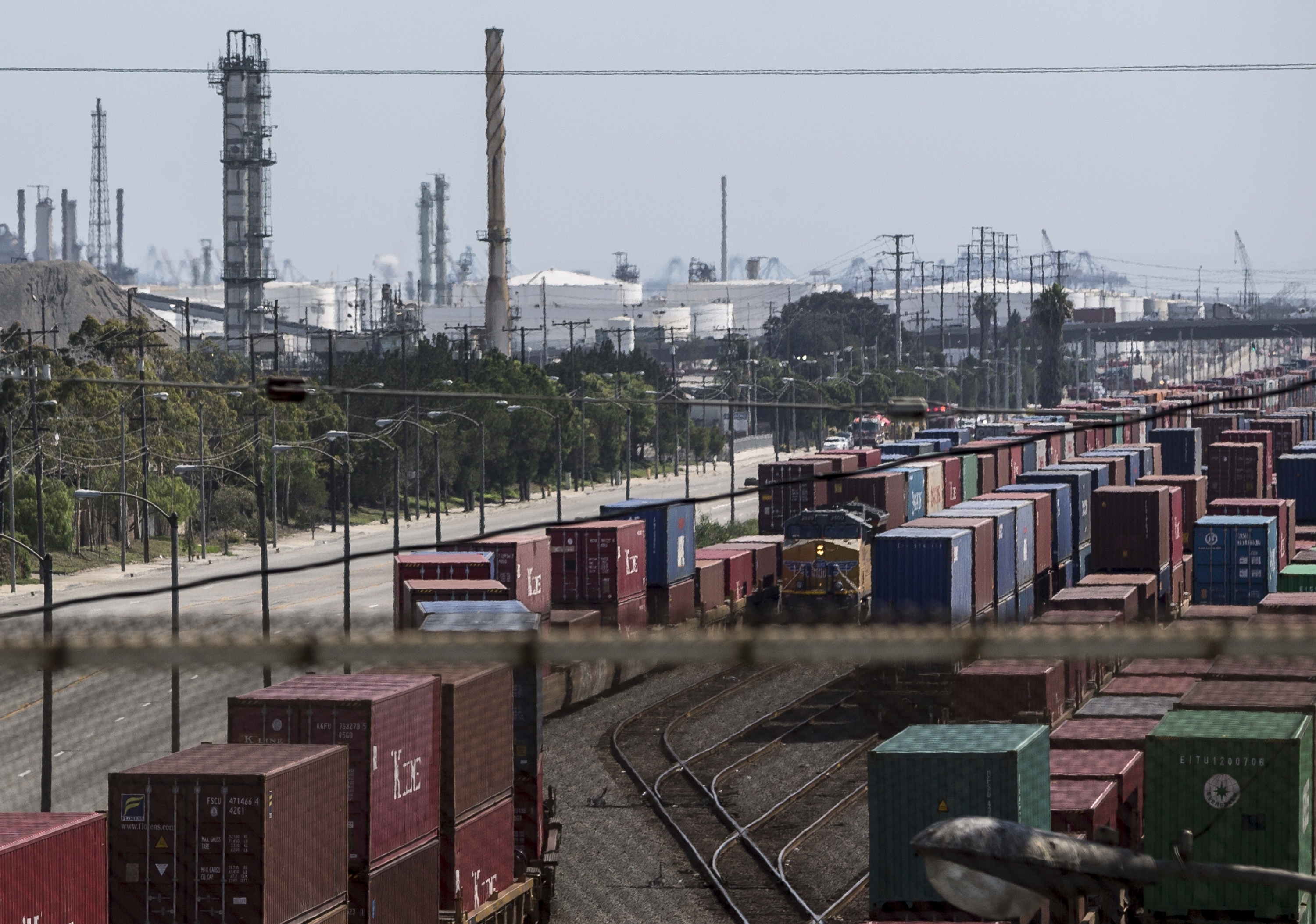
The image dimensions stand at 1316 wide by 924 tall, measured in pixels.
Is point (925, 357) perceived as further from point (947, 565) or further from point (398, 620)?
point (398, 620)

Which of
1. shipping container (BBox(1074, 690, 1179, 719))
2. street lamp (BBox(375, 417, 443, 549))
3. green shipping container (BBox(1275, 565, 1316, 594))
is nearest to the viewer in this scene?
shipping container (BBox(1074, 690, 1179, 719))

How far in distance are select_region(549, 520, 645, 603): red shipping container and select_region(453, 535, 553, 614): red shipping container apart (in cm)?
112

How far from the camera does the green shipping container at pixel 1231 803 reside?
20.6 meters

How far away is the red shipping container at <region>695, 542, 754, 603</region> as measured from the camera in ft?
189

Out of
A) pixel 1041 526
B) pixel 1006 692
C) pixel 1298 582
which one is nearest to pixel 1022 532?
pixel 1041 526

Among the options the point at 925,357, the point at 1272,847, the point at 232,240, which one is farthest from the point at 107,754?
the point at 925,357

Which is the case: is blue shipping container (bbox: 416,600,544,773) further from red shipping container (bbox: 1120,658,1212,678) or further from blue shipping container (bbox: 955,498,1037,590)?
blue shipping container (bbox: 955,498,1037,590)

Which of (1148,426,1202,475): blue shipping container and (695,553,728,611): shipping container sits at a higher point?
(1148,426,1202,475): blue shipping container

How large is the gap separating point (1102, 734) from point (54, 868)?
1540 cm

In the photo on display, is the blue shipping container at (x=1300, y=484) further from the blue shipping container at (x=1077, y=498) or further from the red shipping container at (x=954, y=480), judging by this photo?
the blue shipping container at (x=1077, y=498)

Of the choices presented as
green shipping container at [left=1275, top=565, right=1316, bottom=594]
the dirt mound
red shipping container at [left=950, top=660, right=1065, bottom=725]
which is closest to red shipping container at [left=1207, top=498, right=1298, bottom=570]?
green shipping container at [left=1275, top=565, right=1316, bottom=594]

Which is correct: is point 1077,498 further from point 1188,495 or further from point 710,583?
point 710,583

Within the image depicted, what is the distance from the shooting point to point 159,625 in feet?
16.3

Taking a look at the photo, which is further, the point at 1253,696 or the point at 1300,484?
the point at 1300,484
